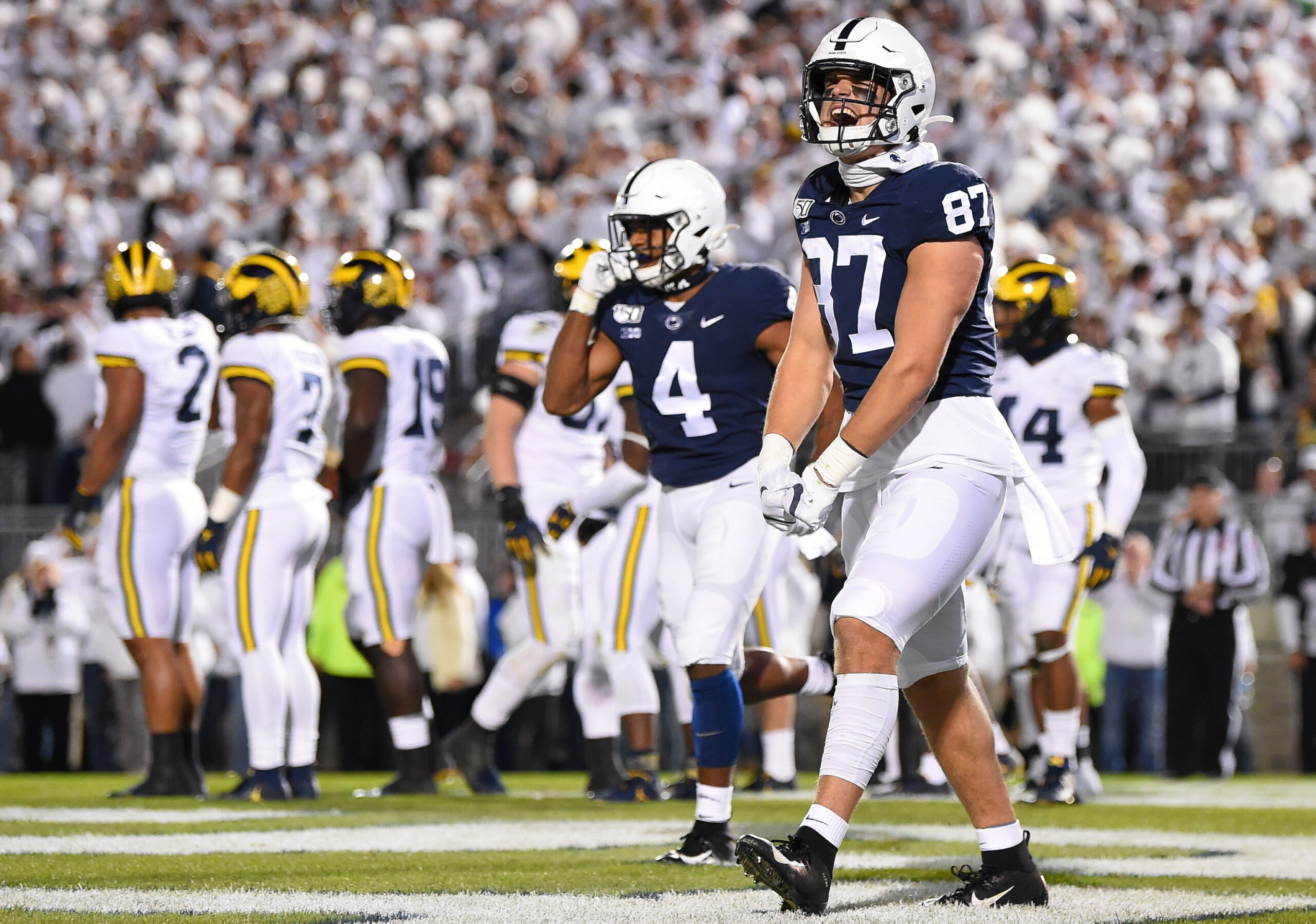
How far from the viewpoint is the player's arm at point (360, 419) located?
7770 millimetres

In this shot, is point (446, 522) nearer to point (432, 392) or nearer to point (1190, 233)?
point (432, 392)

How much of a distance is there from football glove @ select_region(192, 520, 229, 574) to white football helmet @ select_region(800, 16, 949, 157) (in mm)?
3785

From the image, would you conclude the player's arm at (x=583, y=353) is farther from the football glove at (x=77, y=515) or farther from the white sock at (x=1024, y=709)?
the white sock at (x=1024, y=709)

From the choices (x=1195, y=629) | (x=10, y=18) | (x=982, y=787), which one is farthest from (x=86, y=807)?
(x=10, y=18)

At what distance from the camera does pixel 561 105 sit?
19062 millimetres

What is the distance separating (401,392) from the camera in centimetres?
791

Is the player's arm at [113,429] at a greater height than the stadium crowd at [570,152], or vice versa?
the stadium crowd at [570,152]

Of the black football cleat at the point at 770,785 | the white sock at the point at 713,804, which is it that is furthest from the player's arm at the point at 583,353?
the black football cleat at the point at 770,785

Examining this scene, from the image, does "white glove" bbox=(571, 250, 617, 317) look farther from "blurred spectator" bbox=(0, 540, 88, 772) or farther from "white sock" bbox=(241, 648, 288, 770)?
"blurred spectator" bbox=(0, 540, 88, 772)

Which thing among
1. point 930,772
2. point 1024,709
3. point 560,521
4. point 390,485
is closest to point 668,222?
point 560,521

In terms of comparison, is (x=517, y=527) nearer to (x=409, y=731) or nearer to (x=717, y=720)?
(x=409, y=731)

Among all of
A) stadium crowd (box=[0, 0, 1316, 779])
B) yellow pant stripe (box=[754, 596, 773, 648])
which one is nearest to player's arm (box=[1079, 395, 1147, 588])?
yellow pant stripe (box=[754, 596, 773, 648])

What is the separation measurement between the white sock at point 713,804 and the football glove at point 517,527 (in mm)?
2259

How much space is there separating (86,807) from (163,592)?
928 mm
